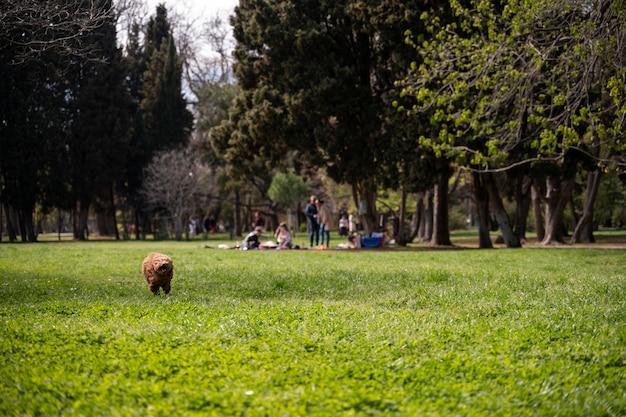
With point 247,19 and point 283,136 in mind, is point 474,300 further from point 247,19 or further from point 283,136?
point 247,19

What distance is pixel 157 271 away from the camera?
10.2 m

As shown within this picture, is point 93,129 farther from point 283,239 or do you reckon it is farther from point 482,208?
point 482,208

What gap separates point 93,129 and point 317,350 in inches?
1536

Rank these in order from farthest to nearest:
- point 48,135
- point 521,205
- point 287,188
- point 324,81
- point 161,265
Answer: point 287,188
point 48,135
point 521,205
point 324,81
point 161,265

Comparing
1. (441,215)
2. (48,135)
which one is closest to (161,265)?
(441,215)

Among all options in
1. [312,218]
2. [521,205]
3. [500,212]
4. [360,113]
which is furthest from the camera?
[521,205]

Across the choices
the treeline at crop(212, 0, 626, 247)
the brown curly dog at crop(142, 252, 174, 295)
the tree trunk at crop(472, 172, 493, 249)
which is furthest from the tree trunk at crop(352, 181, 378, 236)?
the brown curly dog at crop(142, 252, 174, 295)

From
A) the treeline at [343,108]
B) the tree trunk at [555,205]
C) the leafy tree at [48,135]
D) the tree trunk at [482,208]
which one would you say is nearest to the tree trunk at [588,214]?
the treeline at [343,108]

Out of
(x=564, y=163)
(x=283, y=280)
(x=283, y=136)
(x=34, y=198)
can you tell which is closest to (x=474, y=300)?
(x=283, y=280)

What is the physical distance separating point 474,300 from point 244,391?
5416 millimetres

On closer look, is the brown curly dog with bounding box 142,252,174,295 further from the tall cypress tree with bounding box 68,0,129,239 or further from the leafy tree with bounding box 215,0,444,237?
the tall cypress tree with bounding box 68,0,129,239

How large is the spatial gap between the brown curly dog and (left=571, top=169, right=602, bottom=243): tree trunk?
78.1ft

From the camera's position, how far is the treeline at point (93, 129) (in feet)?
124

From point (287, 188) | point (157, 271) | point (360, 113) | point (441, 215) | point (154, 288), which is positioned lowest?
point (154, 288)
